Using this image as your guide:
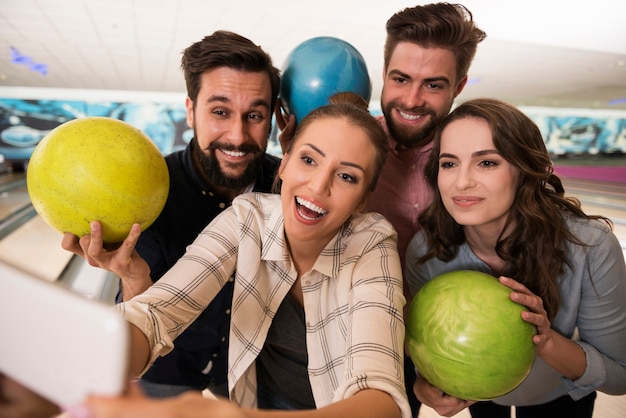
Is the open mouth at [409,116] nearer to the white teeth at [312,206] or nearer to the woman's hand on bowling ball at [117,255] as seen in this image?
the white teeth at [312,206]

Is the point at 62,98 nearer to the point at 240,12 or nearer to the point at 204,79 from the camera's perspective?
the point at 240,12

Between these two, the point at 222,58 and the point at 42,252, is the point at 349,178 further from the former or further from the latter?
the point at 42,252

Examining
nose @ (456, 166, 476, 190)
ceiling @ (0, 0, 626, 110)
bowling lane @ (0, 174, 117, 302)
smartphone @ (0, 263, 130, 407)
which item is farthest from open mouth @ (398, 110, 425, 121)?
ceiling @ (0, 0, 626, 110)

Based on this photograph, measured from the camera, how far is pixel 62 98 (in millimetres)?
10625

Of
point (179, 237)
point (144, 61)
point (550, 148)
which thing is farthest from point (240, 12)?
point (550, 148)

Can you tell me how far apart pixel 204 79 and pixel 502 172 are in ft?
3.61

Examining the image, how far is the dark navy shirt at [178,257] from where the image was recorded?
4.78ft

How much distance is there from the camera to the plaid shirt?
3.24 feet

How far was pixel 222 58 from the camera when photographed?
1554mm

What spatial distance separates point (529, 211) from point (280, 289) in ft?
2.64

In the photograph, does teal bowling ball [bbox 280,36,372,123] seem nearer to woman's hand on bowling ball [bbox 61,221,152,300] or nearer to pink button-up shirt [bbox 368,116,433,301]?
pink button-up shirt [bbox 368,116,433,301]

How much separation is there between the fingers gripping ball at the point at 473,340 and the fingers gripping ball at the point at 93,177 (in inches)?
32.8

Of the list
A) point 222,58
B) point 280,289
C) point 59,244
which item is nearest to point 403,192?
point 280,289

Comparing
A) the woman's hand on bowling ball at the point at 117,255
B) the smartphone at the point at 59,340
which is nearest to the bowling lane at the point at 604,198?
the woman's hand on bowling ball at the point at 117,255
